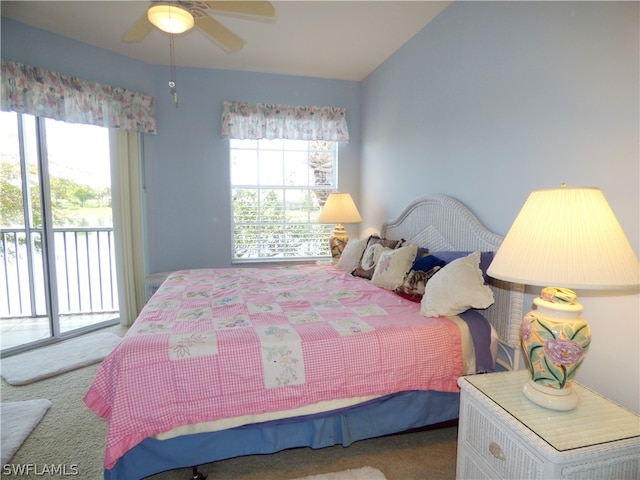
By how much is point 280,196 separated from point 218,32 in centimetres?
224

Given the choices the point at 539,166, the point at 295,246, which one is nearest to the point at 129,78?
the point at 295,246

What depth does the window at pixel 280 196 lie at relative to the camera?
166 inches

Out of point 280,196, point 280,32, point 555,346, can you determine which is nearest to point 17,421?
point 555,346

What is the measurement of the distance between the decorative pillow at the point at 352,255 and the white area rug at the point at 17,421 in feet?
7.60

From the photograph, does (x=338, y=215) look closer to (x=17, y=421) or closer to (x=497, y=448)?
(x=497, y=448)

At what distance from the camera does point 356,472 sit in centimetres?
168

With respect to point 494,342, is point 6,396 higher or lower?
lower

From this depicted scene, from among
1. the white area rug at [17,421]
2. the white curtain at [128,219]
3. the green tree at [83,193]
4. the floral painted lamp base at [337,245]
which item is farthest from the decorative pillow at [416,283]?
the green tree at [83,193]

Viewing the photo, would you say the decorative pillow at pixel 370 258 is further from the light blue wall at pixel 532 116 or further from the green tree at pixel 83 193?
the green tree at pixel 83 193

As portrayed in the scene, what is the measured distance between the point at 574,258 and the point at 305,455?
1539 mm

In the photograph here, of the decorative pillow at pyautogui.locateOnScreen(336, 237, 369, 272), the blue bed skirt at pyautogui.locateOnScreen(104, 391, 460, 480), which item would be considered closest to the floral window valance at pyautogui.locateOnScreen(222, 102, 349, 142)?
the decorative pillow at pyautogui.locateOnScreen(336, 237, 369, 272)

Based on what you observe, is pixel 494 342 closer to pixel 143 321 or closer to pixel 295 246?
pixel 143 321

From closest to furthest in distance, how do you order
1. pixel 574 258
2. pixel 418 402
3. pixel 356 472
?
1. pixel 574 258
2. pixel 356 472
3. pixel 418 402

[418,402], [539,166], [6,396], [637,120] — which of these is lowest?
[6,396]
